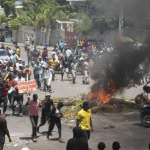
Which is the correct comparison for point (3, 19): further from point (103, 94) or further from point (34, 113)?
point (34, 113)

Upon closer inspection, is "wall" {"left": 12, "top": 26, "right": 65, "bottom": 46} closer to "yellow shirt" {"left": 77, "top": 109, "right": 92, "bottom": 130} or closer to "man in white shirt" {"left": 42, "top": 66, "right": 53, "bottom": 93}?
"man in white shirt" {"left": 42, "top": 66, "right": 53, "bottom": 93}

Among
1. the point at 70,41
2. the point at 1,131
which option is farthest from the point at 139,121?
the point at 70,41

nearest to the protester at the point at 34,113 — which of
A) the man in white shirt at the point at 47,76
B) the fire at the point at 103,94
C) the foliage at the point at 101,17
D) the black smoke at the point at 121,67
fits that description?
the fire at the point at 103,94

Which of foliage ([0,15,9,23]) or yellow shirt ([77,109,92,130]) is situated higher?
foliage ([0,15,9,23])

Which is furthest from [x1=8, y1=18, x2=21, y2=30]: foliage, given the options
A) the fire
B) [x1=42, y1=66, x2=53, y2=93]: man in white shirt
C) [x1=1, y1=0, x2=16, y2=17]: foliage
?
the fire

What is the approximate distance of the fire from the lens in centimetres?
Result: 1709

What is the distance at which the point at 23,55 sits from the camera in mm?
38125

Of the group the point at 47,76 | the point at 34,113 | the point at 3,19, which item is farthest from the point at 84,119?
the point at 3,19

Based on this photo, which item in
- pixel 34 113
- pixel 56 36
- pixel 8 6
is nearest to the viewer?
pixel 34 113

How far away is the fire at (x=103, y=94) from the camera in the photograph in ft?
56.1

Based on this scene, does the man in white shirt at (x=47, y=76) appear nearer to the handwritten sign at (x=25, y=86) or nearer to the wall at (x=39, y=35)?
the handwritten sign at (x=25, y=86)

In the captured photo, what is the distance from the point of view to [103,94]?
17328mm

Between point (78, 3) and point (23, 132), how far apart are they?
1869 inches

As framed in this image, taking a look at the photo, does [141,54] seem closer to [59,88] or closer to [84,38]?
[59,88]
